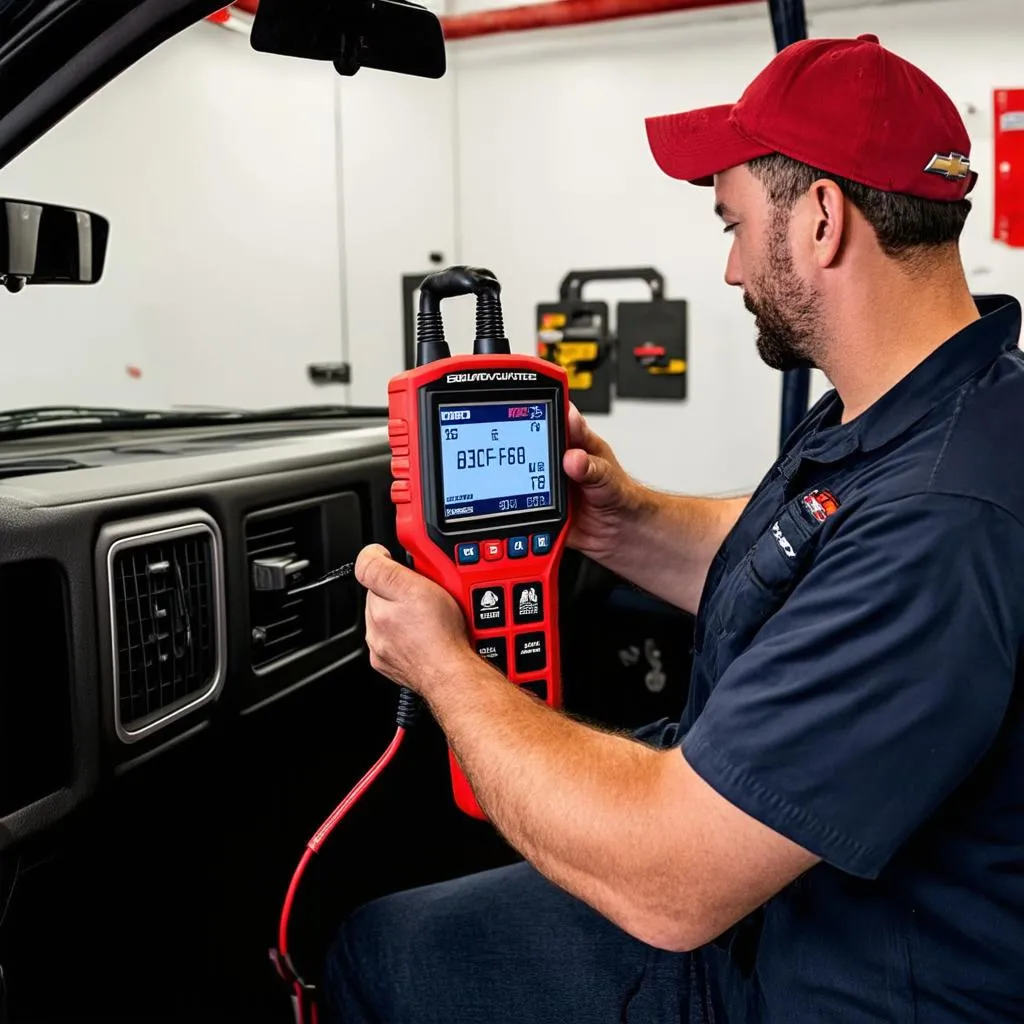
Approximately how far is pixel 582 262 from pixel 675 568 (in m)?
2.19

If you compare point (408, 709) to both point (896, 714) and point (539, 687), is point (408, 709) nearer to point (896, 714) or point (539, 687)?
point (539, 687)

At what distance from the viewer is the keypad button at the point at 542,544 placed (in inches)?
38.6

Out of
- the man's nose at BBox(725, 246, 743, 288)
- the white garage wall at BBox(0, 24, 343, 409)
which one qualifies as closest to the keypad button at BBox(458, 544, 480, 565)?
the man's nose at BBox(725, 246, 743, 288)

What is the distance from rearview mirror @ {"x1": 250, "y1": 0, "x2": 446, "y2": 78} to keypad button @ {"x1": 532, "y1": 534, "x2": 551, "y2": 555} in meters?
0.42

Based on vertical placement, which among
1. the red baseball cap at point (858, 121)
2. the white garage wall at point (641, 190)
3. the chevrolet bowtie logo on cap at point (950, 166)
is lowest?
the chevrolet bowtie logo on cap at point (950, 166)

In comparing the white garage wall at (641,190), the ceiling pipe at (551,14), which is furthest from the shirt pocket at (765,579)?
the ceiling pipe at (551,14)

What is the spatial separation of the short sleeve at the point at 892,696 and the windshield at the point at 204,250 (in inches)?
70.5

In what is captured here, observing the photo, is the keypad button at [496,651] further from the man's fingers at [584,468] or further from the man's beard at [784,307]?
Result: the man's beard at [784,307]

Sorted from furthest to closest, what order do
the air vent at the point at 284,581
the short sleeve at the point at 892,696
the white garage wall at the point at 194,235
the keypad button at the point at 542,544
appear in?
the white garage wall at the point at 194,235 → the air vent at the point at 284,581 → the keypad button at the point at 542,544 → the short sleeve at the point at 892,696

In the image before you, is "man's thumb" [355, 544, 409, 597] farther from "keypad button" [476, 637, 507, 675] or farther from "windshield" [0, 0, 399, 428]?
"windshield" [0, 0, 399, 428]

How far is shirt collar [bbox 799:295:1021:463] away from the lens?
0.78 metres

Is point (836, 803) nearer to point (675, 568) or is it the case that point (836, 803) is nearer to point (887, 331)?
point (887, 331)

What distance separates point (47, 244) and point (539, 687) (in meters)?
0.56

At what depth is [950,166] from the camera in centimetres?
85
